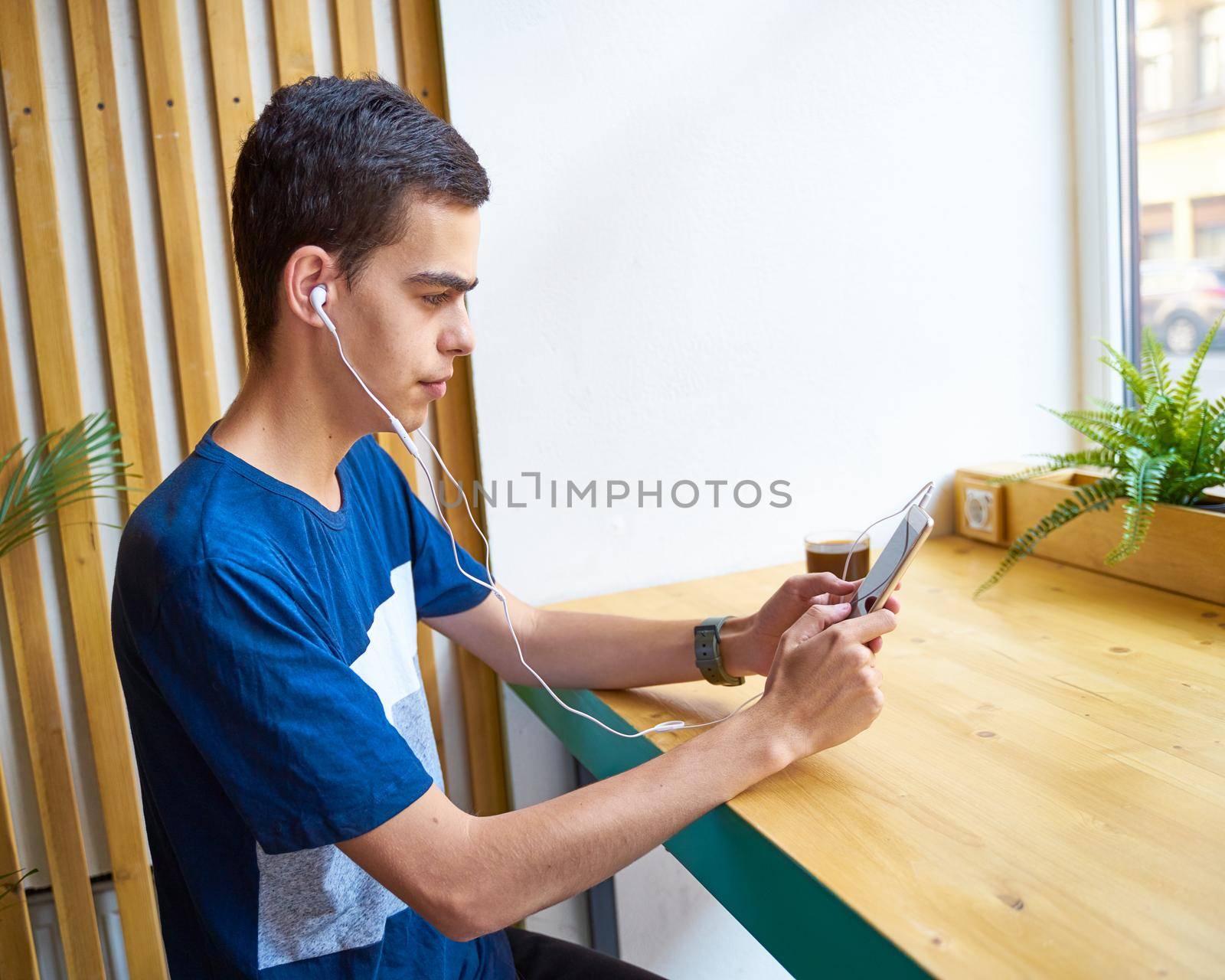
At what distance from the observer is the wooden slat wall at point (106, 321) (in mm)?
1490

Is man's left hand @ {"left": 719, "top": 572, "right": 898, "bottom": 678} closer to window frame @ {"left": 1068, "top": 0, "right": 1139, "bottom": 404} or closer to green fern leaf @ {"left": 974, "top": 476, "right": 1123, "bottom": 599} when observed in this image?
green fern leaf @ {"left": 974, "top": 476, "right": 1123, "bottom": 599}

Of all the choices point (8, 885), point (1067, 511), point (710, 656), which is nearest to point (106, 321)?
point (8, 885)

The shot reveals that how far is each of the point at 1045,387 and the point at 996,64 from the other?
0.62m

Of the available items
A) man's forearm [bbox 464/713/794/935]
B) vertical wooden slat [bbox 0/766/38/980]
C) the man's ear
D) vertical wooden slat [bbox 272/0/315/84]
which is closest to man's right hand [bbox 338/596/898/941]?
man's forearm [bbox 464/713/794/935]

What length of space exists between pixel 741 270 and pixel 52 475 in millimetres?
1135

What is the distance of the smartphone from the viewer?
1.06 meters

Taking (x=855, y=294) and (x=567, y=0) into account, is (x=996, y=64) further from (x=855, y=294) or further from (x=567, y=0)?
(x=567, y=0)

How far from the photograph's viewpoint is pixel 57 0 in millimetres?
1481

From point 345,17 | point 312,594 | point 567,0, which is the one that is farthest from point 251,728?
point 567,0

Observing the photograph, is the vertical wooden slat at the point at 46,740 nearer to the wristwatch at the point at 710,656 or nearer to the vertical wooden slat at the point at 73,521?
the vertical wooden slat at the point at 73,521

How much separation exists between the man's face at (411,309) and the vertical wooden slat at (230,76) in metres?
0.66

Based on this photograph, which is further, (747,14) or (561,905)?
(561,905)

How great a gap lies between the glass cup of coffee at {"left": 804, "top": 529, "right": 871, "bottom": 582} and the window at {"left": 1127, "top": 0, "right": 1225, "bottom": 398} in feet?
2.65

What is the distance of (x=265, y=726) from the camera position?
848 millimetres
